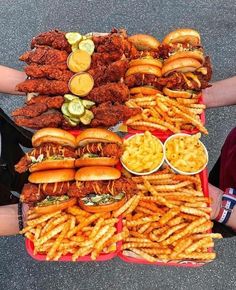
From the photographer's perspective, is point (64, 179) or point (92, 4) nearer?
point (64, 179)

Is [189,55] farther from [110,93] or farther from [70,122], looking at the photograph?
[70,122]


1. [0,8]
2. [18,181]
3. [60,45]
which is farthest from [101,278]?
[0,8]

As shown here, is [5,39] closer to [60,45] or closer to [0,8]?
[0,8]

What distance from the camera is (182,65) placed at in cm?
258

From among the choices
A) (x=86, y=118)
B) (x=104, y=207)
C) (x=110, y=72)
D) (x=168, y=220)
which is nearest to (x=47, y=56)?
(x=110, y=72)

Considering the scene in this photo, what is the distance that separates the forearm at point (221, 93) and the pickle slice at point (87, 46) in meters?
0.92

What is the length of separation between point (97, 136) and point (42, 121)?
415 millimetres

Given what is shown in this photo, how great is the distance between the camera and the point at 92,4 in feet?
15.8

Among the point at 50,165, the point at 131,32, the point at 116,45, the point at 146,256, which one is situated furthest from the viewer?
the point at 131,32

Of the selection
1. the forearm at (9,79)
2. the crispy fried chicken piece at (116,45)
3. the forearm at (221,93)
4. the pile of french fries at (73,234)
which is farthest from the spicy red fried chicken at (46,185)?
the forearm at (221,93)

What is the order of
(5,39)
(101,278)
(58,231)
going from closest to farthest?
1. (58,231)
2. (101,278)
3. (5,39)

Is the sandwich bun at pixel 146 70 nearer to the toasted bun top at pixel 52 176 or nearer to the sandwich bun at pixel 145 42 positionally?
the sandwich bun at pixel 145 42

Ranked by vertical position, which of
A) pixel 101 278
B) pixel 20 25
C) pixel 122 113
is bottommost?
pixel 101 278

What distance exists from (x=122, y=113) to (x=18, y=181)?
0.98m
